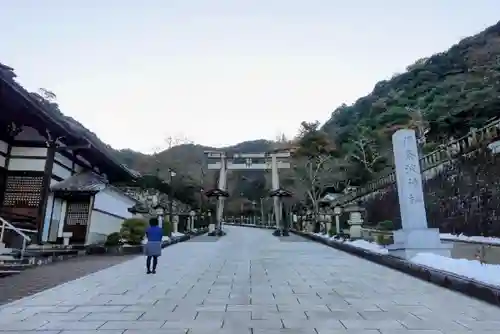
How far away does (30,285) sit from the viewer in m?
7.07

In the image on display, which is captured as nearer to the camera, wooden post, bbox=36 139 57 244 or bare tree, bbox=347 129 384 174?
wooden post, bbox=36 139 57 244

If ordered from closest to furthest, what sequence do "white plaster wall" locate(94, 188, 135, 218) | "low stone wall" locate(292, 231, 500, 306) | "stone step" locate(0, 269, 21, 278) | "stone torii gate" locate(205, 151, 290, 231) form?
"low stone wall" locate(292, 231, 500, 306)
"stone step" locate(0, 269, 21, 278)
"white plaster wall" locate(94, 188, 135, 218)
"stone torii gate" locate(205, 151, 290, 231)

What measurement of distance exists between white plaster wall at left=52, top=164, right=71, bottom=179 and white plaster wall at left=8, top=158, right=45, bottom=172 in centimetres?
80

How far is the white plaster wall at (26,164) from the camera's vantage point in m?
13.2

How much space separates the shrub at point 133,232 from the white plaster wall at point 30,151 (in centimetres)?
382

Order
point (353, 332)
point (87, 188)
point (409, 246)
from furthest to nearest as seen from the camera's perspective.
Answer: point (87, 188) < point (409, 246) < point (353, 332)

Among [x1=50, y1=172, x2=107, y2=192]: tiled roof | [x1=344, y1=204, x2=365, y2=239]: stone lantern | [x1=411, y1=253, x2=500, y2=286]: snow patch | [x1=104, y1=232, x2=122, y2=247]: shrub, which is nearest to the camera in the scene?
[x1=411, y1=253, x2=500, y2=286]: snow patch

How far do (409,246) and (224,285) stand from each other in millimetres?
5121

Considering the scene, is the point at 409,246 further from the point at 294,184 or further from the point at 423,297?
the point at 294,184

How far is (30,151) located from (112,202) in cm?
511

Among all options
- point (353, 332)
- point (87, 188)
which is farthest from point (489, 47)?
point (353, 332)

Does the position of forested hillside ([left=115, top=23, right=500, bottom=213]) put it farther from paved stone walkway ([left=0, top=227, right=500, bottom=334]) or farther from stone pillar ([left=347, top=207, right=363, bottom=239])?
paved stone walkway ([left=0, top=227, right=500, bottom=334])

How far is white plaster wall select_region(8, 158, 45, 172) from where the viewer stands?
13151mm

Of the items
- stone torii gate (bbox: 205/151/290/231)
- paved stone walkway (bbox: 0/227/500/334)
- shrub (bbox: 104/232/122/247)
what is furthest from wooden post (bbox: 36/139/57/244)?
stone torii gate (bbox: 205/151/290/231)
